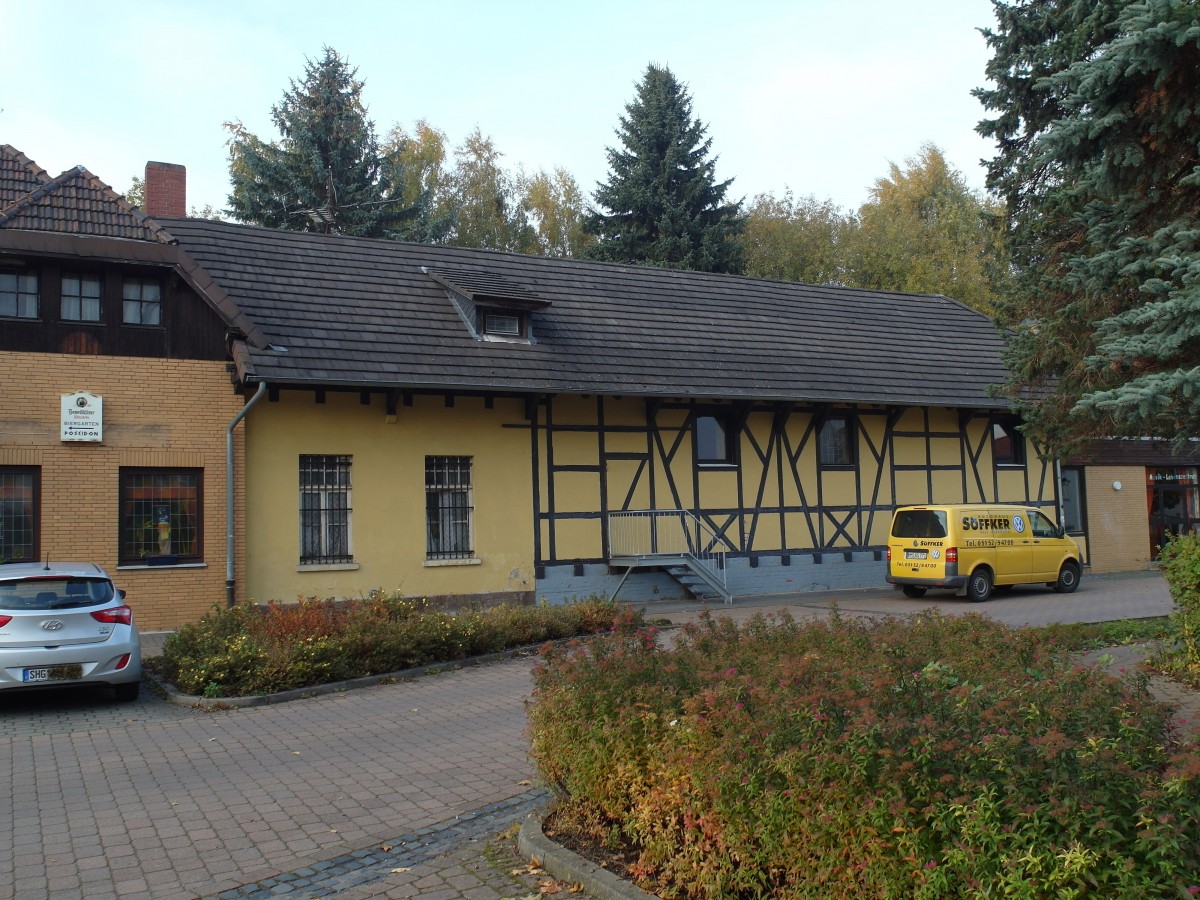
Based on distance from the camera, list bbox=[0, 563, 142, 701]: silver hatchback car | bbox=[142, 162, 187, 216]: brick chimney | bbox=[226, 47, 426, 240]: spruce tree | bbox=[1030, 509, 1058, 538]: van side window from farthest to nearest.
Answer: bbox=[226, 47, 426, 240]: spruce tree, bbox=[142, 162, 187, 216]: brick chimney, bbox=[1030, 509, 1058, 538]: van side window, bbox=[0, 563, 142, 701]: silver hatchback car

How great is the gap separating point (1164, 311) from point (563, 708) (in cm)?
432

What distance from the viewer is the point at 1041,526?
21844mm

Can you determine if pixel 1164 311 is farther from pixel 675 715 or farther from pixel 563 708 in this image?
pixel 563 708

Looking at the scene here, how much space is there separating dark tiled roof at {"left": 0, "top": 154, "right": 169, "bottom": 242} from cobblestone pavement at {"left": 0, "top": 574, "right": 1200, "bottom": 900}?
7241mm

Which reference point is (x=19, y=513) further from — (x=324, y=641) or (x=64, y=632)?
(x=324, y=641)

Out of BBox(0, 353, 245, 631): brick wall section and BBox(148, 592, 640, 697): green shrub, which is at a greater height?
BBox(0, 353, 245, 631): brick wall section

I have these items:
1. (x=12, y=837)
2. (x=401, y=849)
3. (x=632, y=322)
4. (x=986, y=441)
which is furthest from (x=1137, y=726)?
(x=986, y=441)

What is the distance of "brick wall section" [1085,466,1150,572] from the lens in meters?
27.2

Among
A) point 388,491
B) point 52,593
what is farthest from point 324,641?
point 388,491

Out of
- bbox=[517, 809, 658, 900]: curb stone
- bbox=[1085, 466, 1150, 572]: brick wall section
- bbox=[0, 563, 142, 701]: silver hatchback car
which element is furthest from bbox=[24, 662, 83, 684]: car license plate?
bbox=[1085, 466, 1150, 572]: brick wall section

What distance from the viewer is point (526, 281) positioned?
23.1 m

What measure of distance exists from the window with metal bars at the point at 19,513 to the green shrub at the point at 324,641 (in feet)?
11.6

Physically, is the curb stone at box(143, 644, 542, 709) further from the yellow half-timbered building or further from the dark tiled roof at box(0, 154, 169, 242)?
the dark tiled roof at box(0, 154, 169, 242)

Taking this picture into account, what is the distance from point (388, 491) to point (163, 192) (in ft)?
28.9
